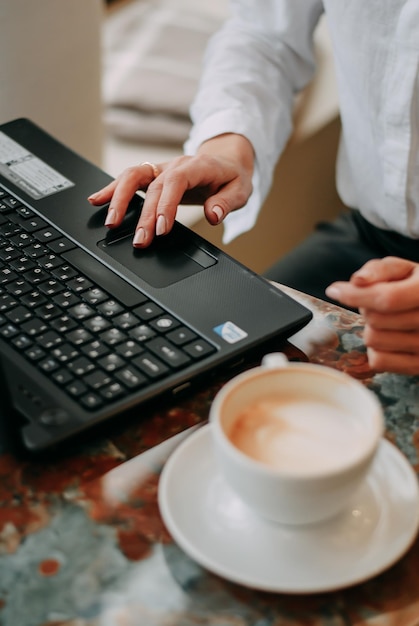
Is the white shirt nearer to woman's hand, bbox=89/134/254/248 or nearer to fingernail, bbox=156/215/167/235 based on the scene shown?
woman's hand, bbox=89/134/254/248

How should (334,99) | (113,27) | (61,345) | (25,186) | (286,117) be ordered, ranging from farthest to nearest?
1. (113,27)
2. (334,99)
3. (286,117)
4. (25,186)
5. (61,345)

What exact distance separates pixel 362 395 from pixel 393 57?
0.47m

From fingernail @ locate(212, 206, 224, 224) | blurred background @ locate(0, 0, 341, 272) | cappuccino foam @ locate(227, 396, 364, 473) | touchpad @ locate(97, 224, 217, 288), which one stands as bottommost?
blurred background @ locate(0, 0, 341, 272)

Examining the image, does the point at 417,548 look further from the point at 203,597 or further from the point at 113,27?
the point at 113,27

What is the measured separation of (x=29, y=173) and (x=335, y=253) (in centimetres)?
39

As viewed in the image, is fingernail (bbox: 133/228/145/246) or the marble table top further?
fingernail (bbox: 133/228/145/246)

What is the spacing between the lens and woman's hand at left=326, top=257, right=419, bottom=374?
0.51 meters

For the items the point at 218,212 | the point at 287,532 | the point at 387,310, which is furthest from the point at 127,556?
the point at 218,212

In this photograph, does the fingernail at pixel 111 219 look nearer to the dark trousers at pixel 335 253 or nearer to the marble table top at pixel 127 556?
the marble table top at pixel 127 556

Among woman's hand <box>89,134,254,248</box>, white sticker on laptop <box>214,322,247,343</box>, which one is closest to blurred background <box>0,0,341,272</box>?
woman's hand <box>89,134,254,248</box>

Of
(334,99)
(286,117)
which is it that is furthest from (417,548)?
(334,99)

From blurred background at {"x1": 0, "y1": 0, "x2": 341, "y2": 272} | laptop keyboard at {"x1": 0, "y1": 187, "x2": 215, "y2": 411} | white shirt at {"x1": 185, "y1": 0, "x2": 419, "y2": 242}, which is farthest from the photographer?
blurred background at {"x1": 0, "y1": 0, "x2": 341, "y2": 272}

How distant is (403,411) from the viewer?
0.51m

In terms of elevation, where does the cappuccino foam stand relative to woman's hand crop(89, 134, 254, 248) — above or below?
above
